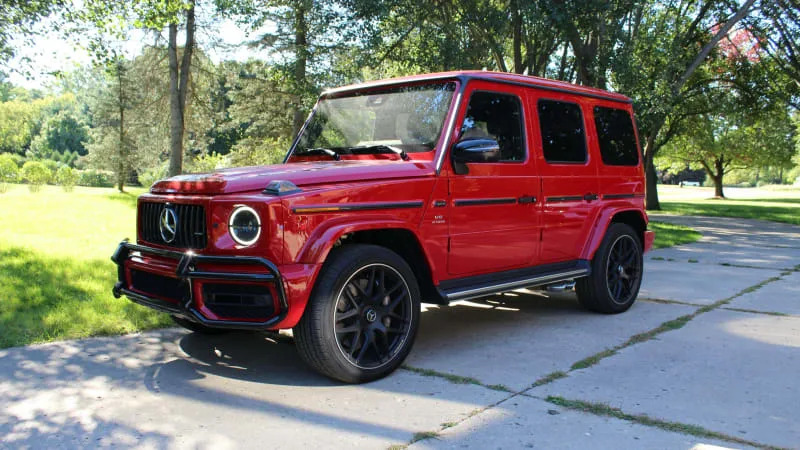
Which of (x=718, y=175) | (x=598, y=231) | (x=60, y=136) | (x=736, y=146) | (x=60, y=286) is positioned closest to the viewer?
(x=598, y=231)

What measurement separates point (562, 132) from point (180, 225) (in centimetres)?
342

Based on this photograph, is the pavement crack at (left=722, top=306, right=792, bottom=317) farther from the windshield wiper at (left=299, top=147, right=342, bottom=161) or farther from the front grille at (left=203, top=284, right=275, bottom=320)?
the front grille at (left=203, top=284, right=275, bottom=320)

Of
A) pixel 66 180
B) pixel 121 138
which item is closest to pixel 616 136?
pixel 66 180

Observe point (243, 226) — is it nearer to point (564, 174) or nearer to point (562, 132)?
point (564, 174)

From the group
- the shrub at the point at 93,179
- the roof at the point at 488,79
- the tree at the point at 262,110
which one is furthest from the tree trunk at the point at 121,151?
the roof at the point at 488,79

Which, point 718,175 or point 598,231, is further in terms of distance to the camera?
point 718,175

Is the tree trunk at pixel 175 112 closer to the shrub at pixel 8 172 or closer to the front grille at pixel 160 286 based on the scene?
the front grille at pixel 160 286

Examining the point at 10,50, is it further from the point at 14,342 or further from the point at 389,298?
the point at 389,298

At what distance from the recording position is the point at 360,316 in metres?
4.20

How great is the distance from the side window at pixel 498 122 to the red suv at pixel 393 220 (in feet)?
0.05

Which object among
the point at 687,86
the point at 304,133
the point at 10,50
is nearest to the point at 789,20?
the point at 687,86

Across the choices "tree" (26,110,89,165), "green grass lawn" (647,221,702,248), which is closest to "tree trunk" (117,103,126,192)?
"green grass lawn" (647,221,702,248)

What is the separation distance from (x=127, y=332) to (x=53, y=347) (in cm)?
64

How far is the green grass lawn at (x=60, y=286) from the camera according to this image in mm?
5395
